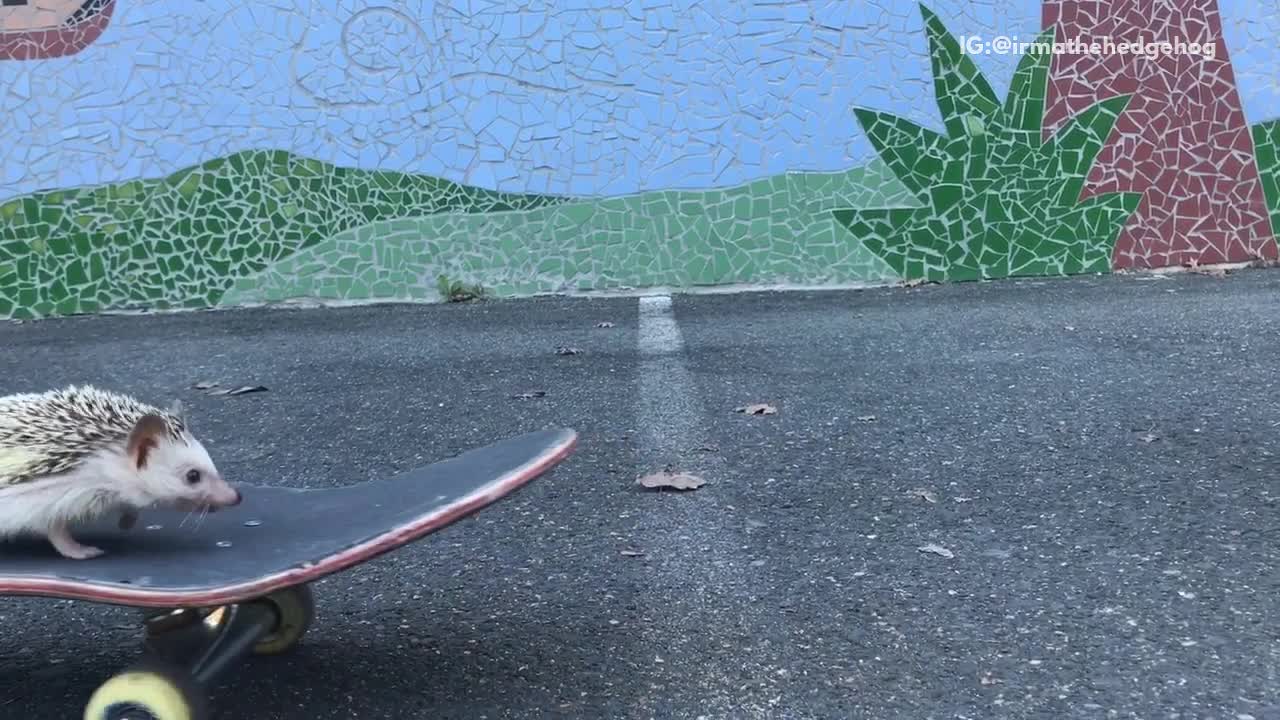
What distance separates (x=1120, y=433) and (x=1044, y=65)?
3.98 m

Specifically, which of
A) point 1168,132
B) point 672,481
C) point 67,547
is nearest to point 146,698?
point 67,547

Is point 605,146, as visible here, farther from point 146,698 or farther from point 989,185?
point 146,698

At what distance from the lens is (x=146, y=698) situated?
193 centimetres

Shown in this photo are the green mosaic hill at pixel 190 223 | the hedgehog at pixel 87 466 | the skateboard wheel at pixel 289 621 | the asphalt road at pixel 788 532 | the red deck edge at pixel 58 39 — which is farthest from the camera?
the green mosaic hill at pixel 190 223

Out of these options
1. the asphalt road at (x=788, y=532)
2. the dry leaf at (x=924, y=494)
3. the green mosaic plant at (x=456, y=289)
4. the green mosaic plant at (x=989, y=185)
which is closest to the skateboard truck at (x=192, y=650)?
the asphalt road at (x=788, y=532)

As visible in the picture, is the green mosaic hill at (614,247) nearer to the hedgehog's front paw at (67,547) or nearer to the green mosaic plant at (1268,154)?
the green mosaic plant at (1268,154)

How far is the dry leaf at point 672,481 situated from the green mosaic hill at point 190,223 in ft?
12.9

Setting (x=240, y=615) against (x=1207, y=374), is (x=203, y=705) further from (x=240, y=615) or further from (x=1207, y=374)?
(x=1207, y=374)

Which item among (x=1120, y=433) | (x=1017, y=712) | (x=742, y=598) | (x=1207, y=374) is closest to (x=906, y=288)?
(x=1207, y=374)

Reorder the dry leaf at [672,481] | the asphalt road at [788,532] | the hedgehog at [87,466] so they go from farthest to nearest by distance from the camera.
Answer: the dry leaf at [672,481] < the asphalt road at [788,532] < the hedgehog at [87,466]

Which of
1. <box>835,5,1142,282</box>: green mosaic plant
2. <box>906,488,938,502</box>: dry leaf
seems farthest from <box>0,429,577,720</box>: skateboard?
<box>835,5,1142,282</box>: green mosaic plant

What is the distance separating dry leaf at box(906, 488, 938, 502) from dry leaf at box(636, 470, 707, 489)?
24.3 inches

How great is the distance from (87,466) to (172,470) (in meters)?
0.15

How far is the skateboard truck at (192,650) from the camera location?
1941mm
